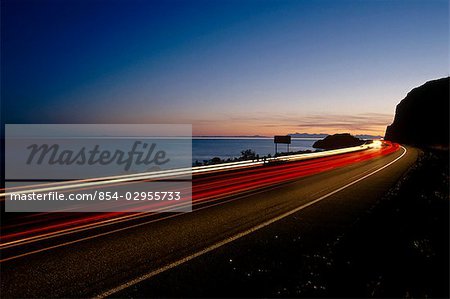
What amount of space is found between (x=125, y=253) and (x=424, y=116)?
13260 centimetres

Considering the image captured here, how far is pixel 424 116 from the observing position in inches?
4641

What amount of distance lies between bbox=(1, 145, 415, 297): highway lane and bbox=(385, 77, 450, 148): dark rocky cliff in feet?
337

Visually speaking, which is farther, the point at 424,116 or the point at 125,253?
the point at 424,116

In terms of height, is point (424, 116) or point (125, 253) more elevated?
point (424, 116)

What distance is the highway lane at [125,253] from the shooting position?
5.50m

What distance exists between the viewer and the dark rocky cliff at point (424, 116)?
346 feet

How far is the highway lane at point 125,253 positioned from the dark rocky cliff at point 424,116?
4040 inches

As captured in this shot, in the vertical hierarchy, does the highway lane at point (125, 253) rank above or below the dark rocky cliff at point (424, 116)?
below

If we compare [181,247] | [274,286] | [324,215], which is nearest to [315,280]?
[274,286]

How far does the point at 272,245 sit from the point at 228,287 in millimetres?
2325

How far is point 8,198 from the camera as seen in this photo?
11828 millimetres

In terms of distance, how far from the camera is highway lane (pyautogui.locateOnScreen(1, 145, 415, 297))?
550 cm

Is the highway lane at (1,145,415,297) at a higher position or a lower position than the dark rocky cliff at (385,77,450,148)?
lower

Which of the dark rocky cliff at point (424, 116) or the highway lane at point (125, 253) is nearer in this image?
the highway lane at point (125, 253)
